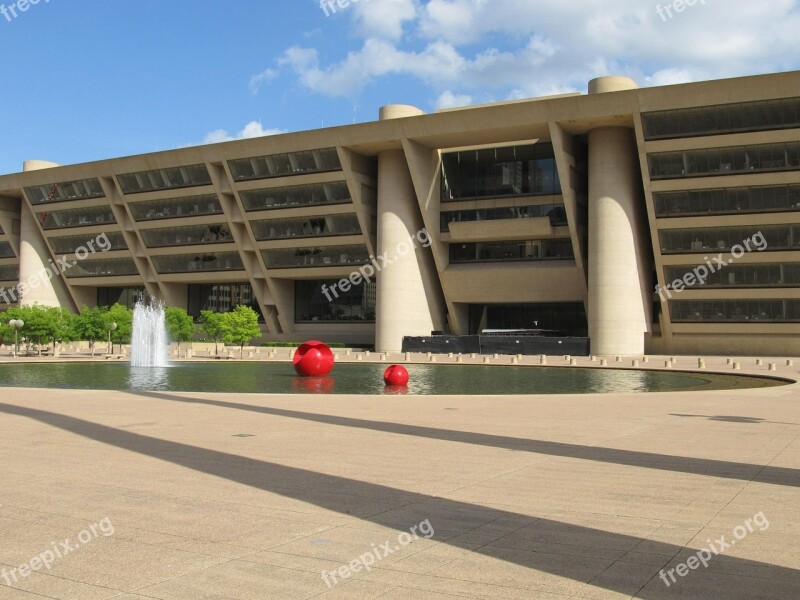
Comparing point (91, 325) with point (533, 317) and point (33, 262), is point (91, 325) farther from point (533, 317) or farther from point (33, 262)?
point (533, 317)

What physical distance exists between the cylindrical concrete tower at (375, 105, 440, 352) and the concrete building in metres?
0.16

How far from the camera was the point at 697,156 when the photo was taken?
52.4m

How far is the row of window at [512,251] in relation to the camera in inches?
2426

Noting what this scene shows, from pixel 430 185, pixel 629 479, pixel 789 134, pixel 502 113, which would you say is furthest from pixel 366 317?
pixel 629 479

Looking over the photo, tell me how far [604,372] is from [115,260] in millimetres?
55410

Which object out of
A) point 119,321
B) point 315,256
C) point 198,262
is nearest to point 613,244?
point 315,256

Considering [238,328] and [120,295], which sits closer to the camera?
[238,328]

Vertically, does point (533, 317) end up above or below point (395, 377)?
above

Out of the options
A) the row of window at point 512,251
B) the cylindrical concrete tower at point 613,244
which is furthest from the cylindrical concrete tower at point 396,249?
the cylindrical concrete tower at point 613,244

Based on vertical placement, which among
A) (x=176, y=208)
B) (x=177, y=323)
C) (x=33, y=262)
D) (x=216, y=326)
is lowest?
(x=216, y=326)

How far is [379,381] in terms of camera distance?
31797 mm

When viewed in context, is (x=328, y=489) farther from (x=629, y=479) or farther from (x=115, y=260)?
(x=115, y=260)

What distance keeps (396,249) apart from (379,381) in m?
30.6

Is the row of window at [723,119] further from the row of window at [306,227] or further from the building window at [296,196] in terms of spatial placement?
the row of window at [306,227]
